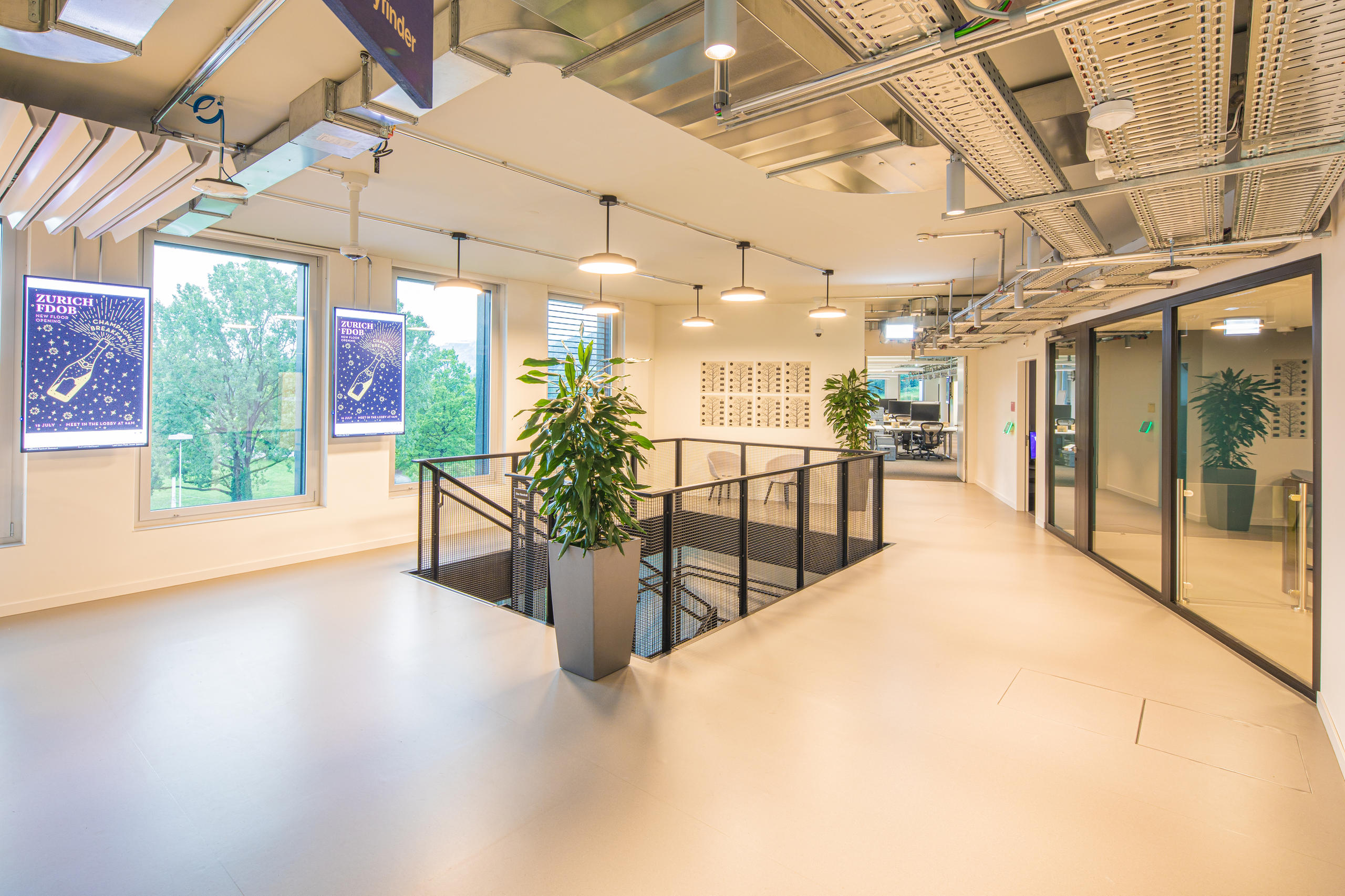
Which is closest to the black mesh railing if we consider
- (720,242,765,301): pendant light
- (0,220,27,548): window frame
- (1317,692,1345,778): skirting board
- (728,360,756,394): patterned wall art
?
(720,242,765,301): pendant light

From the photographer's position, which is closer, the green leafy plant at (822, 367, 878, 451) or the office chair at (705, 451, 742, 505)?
the green leafy plant at (822, 367, 878, 451)

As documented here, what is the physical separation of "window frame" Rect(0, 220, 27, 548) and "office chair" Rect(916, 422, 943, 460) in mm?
16278

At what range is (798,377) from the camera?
9.66m

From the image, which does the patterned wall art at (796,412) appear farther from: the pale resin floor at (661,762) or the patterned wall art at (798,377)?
the pale resin floor at (661,762)

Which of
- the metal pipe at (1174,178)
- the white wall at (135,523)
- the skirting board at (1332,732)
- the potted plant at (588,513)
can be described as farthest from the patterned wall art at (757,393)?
the skirting board at (1332,732)

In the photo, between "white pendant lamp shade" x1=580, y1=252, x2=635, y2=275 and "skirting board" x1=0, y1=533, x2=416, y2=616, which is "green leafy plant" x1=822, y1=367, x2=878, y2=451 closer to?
"white pendant lamp shade" x1=580, y1=252, x2=635, y2=275

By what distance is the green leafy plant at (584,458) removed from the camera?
11.2ft

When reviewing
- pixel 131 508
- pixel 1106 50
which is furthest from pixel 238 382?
pixel 1106 50

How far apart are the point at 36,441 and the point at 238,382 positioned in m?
1.52

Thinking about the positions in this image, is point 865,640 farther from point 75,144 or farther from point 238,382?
point 238,382

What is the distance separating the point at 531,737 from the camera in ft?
9.29

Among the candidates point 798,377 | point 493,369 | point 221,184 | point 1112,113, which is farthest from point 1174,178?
point 798,377

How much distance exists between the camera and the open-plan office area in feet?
6.66

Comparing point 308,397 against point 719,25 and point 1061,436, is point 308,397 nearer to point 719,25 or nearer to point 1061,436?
point 719,25
